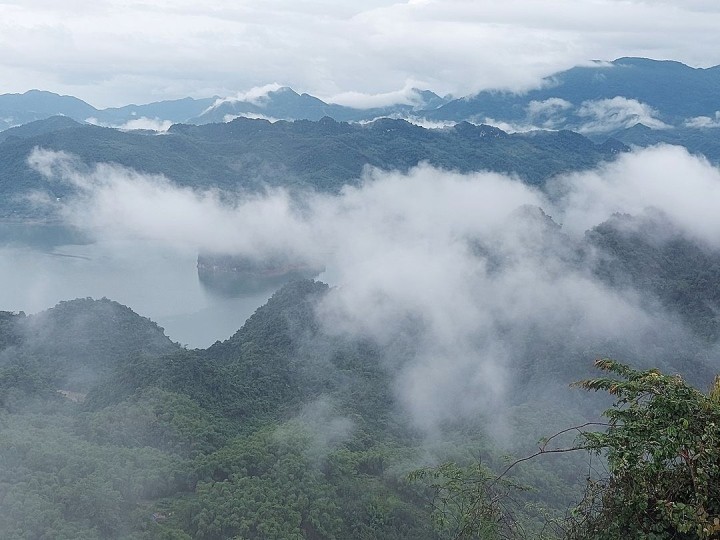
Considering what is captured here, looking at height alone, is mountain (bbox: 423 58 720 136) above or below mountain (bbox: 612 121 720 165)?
above

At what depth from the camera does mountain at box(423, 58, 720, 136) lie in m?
172

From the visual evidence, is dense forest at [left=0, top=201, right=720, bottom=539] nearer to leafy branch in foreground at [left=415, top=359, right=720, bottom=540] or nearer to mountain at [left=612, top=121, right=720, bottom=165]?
leafy branch in foreground at [left=415, top=359, right=720, bottom=540]

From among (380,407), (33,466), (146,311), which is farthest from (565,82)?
(33,466)

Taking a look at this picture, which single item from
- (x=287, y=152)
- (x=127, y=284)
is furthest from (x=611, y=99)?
(x=127, y=284)

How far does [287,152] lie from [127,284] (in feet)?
197

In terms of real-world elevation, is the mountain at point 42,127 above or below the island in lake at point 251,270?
above

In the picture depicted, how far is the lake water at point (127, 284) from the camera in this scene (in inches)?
2007

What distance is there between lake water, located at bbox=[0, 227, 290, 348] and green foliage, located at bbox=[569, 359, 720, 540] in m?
41.6

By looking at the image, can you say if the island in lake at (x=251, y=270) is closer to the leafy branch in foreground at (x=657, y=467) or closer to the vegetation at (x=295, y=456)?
the vegetation at (x=295, y=456)

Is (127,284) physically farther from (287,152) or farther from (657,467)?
(657,467)

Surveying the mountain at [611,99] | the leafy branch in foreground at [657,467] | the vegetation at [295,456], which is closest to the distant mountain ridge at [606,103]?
the mountain at [611,99]

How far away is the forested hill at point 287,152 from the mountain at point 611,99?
1830 inches

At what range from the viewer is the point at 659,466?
174 inches

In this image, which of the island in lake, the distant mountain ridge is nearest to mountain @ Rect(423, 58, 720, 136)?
the distant mountain ridge
